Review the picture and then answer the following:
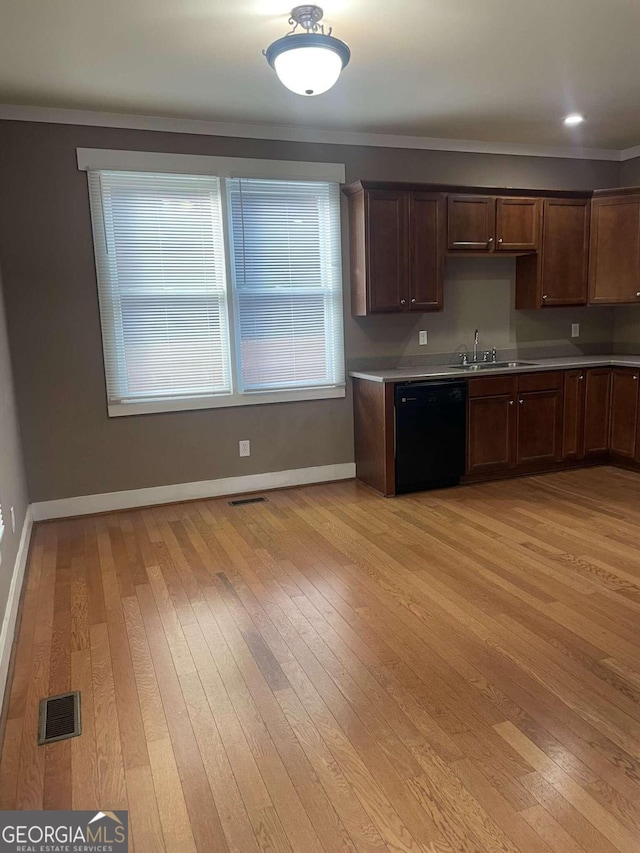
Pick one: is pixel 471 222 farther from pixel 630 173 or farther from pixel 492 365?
pixel 630 173

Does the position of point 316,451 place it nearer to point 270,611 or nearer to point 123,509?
point 123,509

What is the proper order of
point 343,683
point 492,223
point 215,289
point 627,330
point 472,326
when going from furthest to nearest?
1. point 627,330
2. point 472,326
3. point 492,223
4. point 215,289
5. point 343,683

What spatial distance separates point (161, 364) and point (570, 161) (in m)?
4.01

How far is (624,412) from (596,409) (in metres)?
0.21

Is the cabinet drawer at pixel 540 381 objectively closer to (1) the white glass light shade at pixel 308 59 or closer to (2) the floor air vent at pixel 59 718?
(1) the white glass light shade at pixel 308 59

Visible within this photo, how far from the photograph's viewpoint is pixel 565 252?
5.16m

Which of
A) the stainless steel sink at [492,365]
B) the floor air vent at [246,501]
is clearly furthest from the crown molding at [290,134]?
the floor air vent at [246,501]

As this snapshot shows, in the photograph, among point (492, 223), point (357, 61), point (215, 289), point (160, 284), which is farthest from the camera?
point (492, 223)

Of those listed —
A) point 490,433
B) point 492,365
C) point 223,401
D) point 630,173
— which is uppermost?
point 630,173

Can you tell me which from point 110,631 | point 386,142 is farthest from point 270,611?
point 386,142

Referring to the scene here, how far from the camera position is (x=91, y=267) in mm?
4109

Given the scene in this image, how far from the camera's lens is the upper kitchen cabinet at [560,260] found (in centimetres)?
507

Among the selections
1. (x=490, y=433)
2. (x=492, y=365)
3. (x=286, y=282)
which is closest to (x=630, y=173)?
(x=492, y=365)

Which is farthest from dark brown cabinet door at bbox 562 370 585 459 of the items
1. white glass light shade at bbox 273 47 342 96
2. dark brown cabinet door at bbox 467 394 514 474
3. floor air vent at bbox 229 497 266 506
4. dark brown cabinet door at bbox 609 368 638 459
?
white glass light shade at bbox 273 47 342 96
